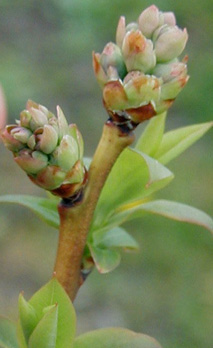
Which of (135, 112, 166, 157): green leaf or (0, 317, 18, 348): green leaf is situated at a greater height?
(135, 112, 166, 157): green leaf

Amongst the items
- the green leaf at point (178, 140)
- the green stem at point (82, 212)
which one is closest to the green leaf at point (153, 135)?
the green leaf at point (178, 140)

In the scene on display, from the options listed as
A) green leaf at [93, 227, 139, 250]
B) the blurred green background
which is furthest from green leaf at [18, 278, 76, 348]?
the blurred green background

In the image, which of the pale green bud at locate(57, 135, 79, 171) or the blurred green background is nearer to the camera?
the pale green bud at locate(57, 135, 79, 171)

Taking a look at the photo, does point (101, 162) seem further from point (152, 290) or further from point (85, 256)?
point (152, 290)

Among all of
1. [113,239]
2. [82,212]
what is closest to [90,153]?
[113,239]

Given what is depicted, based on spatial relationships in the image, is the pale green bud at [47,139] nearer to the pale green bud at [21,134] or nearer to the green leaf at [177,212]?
the pale green bud at [21,134]

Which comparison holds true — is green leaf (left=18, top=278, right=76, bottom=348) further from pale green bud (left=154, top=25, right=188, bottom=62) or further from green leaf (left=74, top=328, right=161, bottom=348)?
pale green bud (left=154, top=25, right=188, bottom=62)
